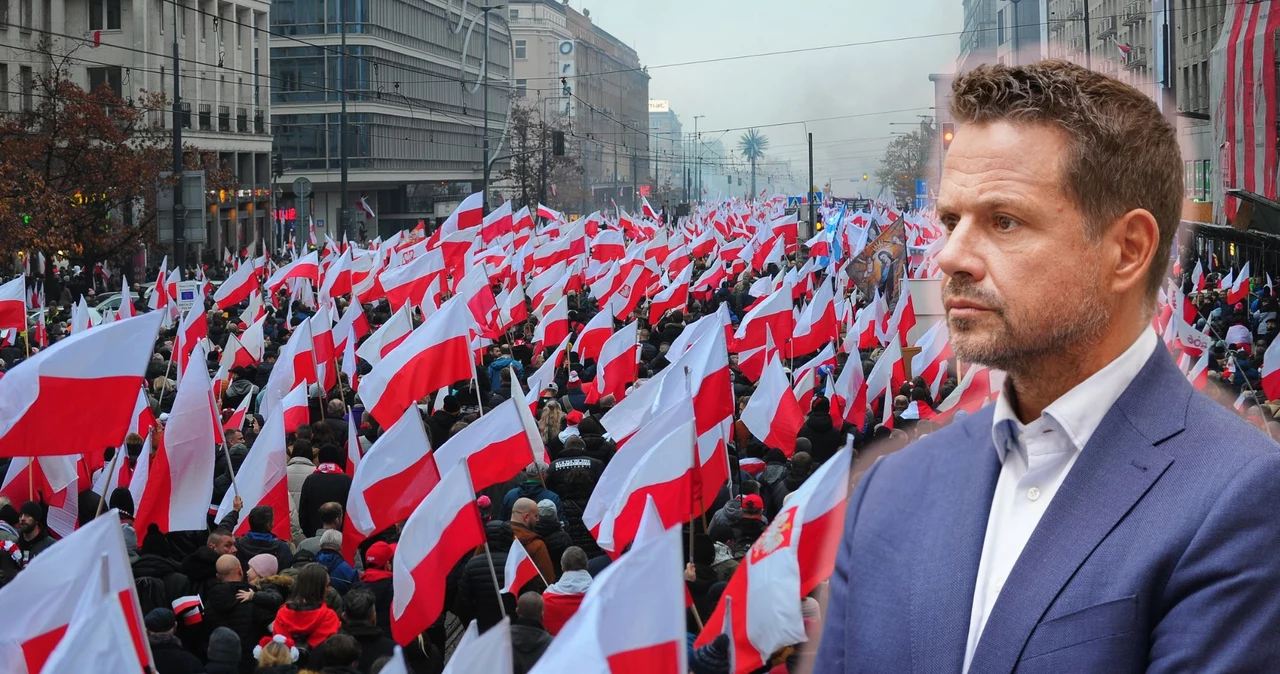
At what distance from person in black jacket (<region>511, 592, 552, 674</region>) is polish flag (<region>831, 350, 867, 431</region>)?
6.77m

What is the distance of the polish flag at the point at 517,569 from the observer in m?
8.23

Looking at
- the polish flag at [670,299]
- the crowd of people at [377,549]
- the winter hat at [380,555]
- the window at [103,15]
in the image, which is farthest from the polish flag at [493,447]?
the window at [103,15]

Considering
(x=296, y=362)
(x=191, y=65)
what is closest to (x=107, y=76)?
(x=191, y=65)

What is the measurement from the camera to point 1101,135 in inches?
66.9

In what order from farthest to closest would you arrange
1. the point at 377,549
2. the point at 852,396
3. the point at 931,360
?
the point at 931,360 < the point at 852,396 < the point at 377,549

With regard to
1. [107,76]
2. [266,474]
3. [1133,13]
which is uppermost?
[1133,13]

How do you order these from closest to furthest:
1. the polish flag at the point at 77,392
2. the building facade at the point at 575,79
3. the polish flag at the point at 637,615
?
1. the polish flag at the point at 637,615
2. the polish flag at the point at 77,392
3. the building facade at the point at 575,79

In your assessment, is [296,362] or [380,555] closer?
[380,555]

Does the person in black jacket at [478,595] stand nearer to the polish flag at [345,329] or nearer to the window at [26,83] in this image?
the polish flag at [345,329]

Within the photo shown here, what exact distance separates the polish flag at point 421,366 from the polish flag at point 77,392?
3508 mm

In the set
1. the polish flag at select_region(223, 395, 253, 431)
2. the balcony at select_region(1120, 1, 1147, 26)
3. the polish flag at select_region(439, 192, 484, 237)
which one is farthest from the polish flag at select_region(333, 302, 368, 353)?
the balcony at select_region(1120, 1, 1147, 26)

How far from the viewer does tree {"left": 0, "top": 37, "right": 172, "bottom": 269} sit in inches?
1289

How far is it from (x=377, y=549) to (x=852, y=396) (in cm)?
616

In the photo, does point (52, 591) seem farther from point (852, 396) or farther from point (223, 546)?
point (852, 396)
